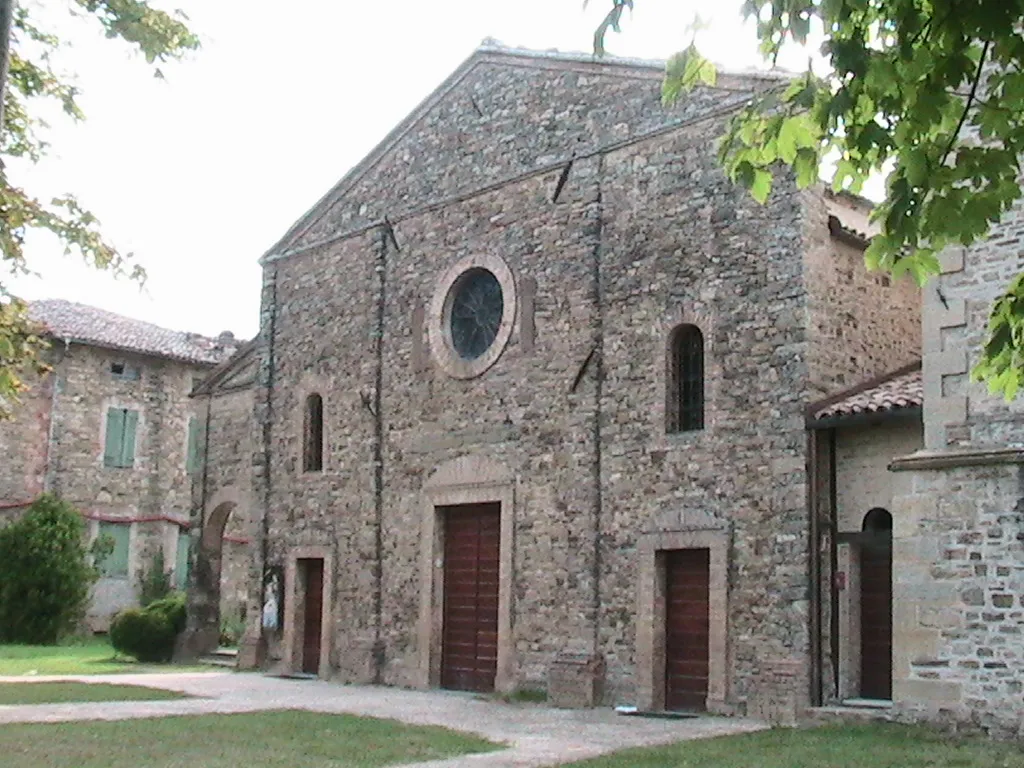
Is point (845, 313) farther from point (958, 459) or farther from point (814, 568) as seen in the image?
point (958, 459)

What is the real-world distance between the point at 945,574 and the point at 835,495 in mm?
2323

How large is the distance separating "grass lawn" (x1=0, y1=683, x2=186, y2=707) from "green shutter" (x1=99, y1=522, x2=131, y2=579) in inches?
523

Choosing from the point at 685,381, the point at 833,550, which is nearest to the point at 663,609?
the point at 833,550

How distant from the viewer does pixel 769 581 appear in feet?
48.2

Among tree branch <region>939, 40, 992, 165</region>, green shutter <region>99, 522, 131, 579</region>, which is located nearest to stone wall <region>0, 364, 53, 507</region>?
green shutter <region>99, 522, 131, 579</region>

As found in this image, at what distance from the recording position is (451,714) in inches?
606

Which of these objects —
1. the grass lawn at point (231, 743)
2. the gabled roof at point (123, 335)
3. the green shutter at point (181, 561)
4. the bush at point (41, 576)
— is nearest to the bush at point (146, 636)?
the bush at point (41, 576)

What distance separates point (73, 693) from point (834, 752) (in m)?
10.4

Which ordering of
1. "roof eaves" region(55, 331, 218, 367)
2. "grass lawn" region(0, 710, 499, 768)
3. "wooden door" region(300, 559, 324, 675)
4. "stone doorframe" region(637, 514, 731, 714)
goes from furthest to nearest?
"roof eaves" region(55, 331, 218, 367) → "wooden door" region(300, 559, 324, 675) → "stone doorframe" region(637, 514, 731, 714) → "grass lawn" region(0, 710, 499, 768)

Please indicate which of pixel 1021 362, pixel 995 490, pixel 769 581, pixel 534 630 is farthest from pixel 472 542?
pixel 1021 362

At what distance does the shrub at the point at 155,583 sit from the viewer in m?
31.3

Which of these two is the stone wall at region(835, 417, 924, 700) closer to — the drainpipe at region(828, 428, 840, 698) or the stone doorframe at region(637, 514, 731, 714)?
the drainpipe at region(828, 428, 840, 698)

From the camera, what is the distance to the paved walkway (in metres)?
12.4

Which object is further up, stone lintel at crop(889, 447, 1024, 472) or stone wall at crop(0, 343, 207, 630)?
stone wall at crop(0, 343, 207, 630)
